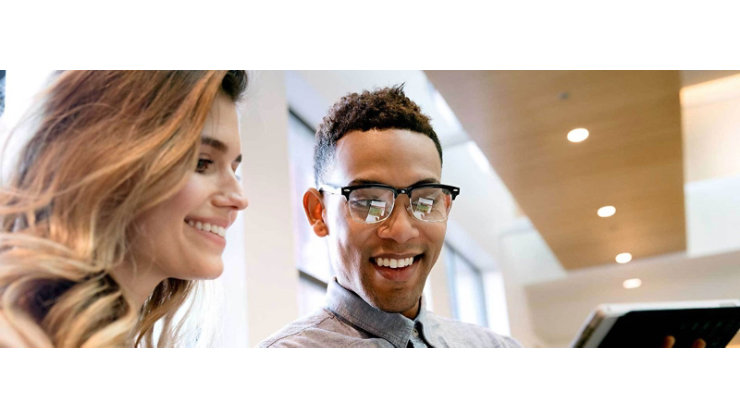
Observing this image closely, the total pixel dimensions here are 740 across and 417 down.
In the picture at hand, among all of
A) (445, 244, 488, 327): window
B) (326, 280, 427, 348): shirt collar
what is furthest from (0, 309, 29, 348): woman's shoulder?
(445, 244, 488, 327): window

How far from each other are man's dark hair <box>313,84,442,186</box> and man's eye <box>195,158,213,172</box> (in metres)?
0.26

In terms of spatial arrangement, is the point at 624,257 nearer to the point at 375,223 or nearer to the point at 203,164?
the point at 375,223

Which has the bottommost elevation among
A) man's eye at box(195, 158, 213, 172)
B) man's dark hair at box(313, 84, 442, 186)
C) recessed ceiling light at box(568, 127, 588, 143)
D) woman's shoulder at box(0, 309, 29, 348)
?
woman's shoulder at box(0, 309, 29, 348)

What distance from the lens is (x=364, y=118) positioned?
1.74m

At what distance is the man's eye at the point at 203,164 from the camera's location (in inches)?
63.5

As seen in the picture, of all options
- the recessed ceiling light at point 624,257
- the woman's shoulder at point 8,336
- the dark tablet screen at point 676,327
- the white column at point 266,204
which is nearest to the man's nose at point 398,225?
the white column at point 266,204

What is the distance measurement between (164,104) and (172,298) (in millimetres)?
405

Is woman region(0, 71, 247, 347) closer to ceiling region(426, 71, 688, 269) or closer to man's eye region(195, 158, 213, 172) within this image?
man's eye region(195, 158, 213, 172)

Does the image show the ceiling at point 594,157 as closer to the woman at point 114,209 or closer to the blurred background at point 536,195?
the blurred background at point 536,195

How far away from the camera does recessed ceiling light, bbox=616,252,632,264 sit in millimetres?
1971

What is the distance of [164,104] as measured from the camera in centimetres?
160

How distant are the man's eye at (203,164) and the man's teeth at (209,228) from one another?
0.11 metres
